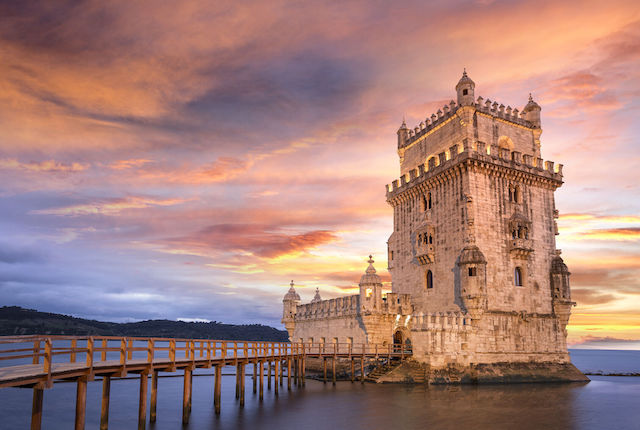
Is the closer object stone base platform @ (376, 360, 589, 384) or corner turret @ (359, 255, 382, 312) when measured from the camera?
stone base platform @ (376, 360, 589, 384)

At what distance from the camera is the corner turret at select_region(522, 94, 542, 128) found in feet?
151

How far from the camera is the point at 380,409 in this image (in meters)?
27.3

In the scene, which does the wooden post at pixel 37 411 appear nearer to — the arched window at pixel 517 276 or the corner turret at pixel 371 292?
the corner turret at pixel 371 292

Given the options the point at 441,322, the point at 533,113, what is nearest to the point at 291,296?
the point at 441,322

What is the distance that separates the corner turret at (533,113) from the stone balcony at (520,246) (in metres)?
12.0

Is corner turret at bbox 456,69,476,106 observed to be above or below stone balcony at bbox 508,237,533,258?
above

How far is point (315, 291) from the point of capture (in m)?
62.2

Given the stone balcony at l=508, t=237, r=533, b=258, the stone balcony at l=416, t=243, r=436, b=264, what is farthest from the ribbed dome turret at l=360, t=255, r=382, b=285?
the stone balcony at l=508, t=237, r=533, b=258

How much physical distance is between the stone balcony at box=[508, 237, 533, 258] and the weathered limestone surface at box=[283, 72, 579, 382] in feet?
0.33

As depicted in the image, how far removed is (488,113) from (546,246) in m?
12.5

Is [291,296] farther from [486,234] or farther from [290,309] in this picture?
[486,234]

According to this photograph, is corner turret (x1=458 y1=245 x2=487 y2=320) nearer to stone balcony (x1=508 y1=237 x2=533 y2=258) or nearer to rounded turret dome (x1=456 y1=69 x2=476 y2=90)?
stone balcony (x1=508 y1=237 x2=533 y2=258)

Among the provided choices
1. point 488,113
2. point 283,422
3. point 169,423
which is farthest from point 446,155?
point 169,423

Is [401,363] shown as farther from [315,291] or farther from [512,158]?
[315,291]
